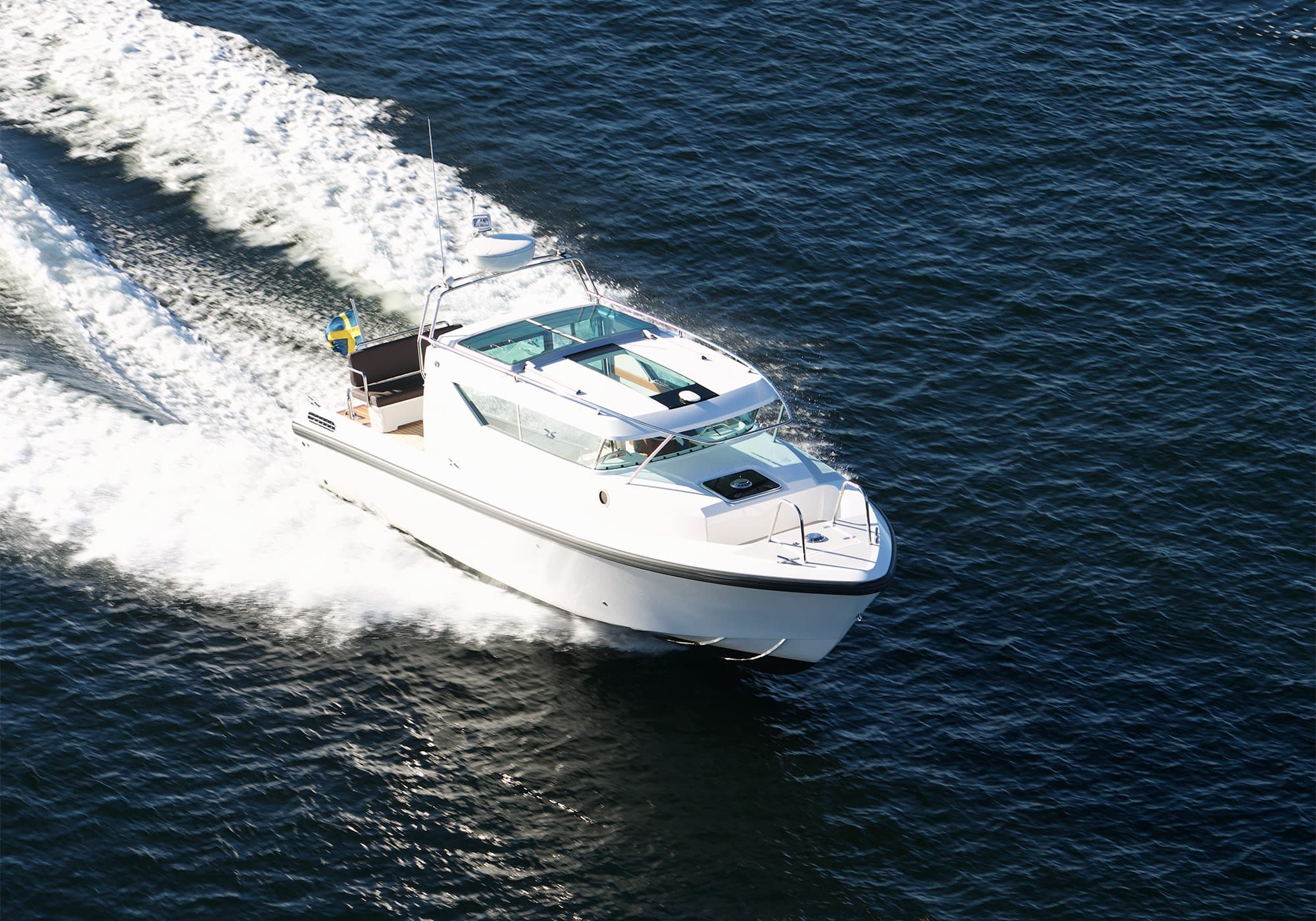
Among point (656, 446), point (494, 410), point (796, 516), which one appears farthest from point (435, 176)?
point (796, 516)

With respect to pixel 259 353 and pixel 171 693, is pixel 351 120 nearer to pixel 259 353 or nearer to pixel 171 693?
pixel 259 353

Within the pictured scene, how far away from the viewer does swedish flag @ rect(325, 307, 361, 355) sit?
2714 cm

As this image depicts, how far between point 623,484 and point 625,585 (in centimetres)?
163

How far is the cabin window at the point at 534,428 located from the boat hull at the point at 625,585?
1.22m

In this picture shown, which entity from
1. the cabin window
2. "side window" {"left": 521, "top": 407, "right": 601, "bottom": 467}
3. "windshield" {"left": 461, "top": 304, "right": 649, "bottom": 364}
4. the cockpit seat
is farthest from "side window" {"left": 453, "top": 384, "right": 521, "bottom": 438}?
the cockpit seat

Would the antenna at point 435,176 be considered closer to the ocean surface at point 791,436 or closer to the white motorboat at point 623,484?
the ocean surface at point 791,436

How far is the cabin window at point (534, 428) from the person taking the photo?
23.2 meters

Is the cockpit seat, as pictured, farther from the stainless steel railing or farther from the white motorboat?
the stainless steel railing

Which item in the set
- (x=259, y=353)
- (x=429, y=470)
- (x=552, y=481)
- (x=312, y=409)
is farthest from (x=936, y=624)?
(x=259, y=353)

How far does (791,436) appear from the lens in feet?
96.9

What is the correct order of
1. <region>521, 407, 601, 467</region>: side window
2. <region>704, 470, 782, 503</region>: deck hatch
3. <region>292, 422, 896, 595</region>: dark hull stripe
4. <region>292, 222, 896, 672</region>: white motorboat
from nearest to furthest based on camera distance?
<region>292, 422, 896, 595</region>: dark hull stripe → <region>292, 222, 896, 672</region>: white motorboat → <region>704, 470, 782, 503</region>: deck hatch → <region>521, 407, 601, 467</region>: side window

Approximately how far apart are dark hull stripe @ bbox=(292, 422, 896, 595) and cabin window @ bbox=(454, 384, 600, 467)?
1.20m

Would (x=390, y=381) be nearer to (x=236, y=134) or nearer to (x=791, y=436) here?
(x=791, y=436)

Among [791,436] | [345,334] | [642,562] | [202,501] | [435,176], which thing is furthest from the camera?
[435,176]
